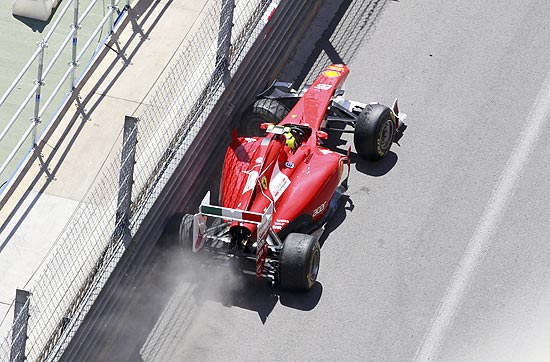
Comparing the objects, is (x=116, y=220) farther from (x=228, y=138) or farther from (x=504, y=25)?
(x=504, y=25)

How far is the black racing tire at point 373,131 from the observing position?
1695 centimetres

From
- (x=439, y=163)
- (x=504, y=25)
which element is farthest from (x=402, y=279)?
(x=504, y=25)

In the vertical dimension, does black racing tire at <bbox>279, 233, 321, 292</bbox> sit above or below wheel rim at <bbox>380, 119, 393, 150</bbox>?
below

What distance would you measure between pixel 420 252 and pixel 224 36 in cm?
342

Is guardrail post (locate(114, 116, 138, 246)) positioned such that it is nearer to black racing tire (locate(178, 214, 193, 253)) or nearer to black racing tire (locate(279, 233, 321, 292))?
black racing tire (locate(178, 214, 193, 253))

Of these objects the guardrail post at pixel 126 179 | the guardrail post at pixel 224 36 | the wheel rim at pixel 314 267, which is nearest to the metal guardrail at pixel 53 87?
the guardrail post at pixel 224 36

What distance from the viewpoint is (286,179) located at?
16234 mm

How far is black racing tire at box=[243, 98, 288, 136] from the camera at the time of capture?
17250mm

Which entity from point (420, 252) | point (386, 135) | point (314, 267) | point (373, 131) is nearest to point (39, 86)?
point (314, 267)

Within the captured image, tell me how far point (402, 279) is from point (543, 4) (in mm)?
5544

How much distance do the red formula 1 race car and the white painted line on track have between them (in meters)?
1.42

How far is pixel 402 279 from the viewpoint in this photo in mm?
15867

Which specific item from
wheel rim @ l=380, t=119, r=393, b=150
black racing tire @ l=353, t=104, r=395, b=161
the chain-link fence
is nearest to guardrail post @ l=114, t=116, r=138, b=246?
the chain-link fence

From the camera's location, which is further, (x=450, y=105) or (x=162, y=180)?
(x=450, y=105)
